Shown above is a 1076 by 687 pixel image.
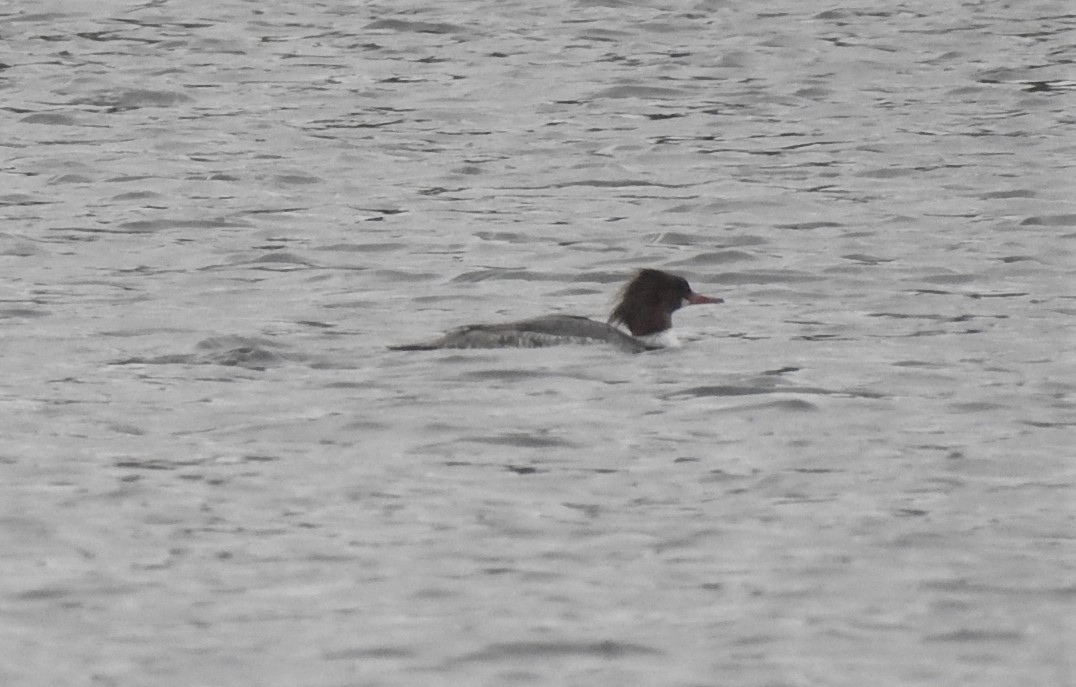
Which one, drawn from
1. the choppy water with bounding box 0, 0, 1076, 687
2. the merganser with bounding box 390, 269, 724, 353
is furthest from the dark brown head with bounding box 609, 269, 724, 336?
the choppy water with bounding box 0, 0, 1076, 687

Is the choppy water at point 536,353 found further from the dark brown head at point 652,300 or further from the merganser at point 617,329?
the dark brown head at point 652,300

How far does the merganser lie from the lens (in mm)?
14312

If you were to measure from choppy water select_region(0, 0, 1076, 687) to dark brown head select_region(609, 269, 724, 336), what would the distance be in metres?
0.29

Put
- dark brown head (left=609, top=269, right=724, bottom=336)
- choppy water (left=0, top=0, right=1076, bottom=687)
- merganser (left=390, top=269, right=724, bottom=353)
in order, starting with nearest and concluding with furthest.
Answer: choppy water (left=0, top=0, right=1076, bottom=687) < merganser (left=390, top=269, right=724, bottom=353) < dark brown head (left=609, top=269, right=724, bottom=336)

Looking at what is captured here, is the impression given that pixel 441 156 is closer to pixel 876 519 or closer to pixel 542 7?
pixel 542 7

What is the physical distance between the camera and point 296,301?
16.0 m

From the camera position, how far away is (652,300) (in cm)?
1496

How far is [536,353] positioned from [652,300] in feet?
3.27

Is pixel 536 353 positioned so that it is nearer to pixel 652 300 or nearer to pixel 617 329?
pixel 617 329

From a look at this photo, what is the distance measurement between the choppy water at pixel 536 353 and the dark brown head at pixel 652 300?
289mm

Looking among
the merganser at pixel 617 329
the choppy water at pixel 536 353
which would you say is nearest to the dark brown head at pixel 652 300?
the merganser at pixel 617 329

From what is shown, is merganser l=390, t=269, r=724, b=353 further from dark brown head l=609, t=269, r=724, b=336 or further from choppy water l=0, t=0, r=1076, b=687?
choppy water l=0, t=0, r=1076, b=687

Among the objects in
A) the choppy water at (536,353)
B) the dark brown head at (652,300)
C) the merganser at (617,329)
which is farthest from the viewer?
the dark brown head at (652,300)

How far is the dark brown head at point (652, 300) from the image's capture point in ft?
48.9
